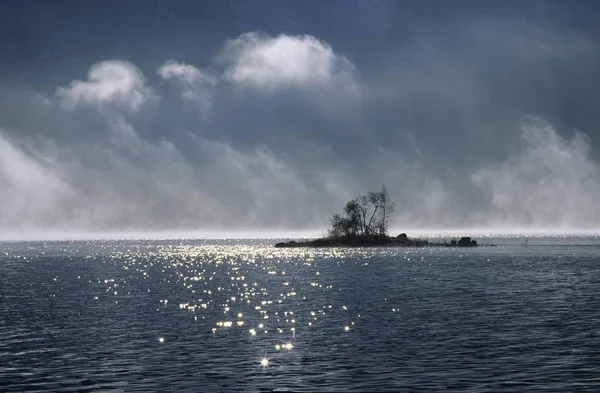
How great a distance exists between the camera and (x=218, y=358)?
4234 cm

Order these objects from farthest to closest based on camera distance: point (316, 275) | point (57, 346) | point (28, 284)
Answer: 1. point (316, 275)
2. point (28, 284)
3. point (57, 346)

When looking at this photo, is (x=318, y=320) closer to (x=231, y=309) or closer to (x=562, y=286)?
(x=231, y=309)

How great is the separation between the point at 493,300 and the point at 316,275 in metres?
52.3

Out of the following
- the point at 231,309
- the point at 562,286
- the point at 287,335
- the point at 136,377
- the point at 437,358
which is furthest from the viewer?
the point at 562,286

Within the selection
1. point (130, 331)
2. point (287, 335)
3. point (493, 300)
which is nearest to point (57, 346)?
point (130, 331)

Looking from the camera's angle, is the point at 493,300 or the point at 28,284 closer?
the point at 493,300

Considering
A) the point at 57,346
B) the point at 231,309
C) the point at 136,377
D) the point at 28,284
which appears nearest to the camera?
the point at 136,377

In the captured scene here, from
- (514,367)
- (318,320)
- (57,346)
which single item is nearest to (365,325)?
(318,320)

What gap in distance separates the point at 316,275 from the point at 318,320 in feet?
209

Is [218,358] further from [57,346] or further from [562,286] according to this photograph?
[562,286]

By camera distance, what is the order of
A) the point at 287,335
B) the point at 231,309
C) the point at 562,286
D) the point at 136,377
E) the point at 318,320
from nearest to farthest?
the point at 136,377, the point at 287,335, the point at 318,320, the point at 231,309, the point at 562,286

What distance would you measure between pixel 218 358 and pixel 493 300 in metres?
41.5

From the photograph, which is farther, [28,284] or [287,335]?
[28,284]

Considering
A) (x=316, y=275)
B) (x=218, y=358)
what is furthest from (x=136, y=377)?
(x=316, y=275)
